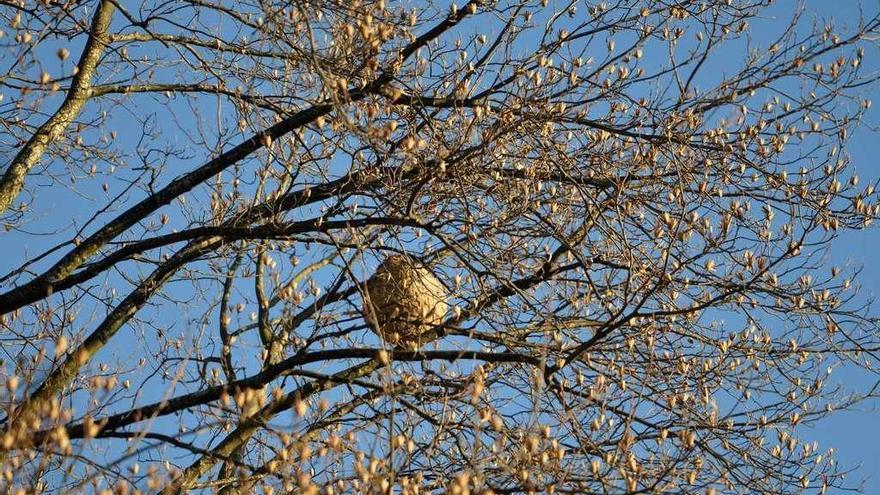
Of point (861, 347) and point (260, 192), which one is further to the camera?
point (260, 192)

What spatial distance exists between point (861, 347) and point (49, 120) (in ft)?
20.4

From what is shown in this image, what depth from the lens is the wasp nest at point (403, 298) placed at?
6926mm

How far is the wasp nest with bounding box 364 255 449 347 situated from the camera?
6926 mm

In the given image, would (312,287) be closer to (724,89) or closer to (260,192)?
(260,192)

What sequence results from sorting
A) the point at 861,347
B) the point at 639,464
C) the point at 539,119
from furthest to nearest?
the point at 861,347 < the point at 539,119 < the point at 639,464

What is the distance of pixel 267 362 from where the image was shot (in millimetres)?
8148

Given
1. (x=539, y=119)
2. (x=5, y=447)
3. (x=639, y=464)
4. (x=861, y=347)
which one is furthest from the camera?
(x=861, y=347)

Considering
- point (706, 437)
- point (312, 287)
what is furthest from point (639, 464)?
point (312, 287)

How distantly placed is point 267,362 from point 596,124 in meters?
2.87

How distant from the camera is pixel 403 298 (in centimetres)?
696

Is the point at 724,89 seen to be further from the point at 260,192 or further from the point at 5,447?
the point at 5,447

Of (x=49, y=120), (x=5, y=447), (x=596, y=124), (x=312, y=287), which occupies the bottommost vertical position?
(x=5, y=447)

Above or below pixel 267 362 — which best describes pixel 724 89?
above

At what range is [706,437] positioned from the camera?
7.30 metres
